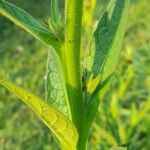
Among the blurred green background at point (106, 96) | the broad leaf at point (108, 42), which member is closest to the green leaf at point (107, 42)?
the broad leaf at point (108, 42)

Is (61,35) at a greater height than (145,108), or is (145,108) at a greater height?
(61,35)

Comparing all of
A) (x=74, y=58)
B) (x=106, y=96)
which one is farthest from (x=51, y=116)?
(x=106, y=96)

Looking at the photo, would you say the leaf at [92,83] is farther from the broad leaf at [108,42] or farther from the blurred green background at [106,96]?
the blurred green background at [106,96]

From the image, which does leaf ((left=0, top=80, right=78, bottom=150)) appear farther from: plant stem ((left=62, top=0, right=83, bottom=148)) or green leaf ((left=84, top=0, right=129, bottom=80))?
green leaf ((left=84, top=0, right=129, bottom=80))

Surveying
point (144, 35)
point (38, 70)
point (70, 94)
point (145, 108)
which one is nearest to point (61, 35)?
point (70, 94)

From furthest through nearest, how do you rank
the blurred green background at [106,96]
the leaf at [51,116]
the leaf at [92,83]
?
the blurred green background at [106,96] → the leaf at [92,83] → the leaf at [51,116]

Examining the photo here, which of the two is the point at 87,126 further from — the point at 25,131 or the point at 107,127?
the point at 25,131

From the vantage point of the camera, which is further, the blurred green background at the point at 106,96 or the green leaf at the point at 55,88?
the blurred green background at the point at 106,96
